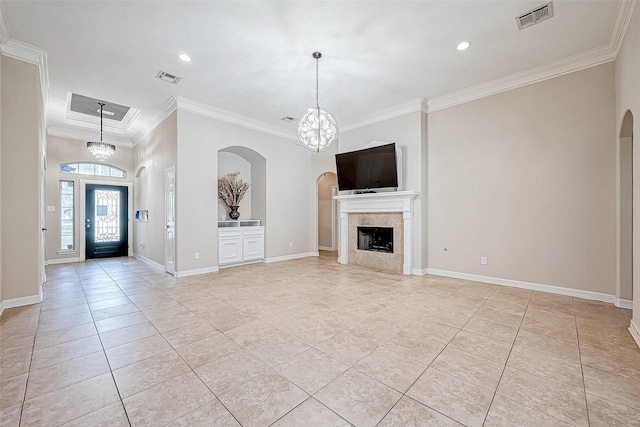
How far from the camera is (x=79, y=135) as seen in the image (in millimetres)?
7055

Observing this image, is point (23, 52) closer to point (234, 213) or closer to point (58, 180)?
point (234, 213)

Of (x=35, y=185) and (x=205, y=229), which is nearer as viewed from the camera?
(x=35, y=185)

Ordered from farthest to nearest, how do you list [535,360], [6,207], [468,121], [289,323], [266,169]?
[266,169] → [468,121] → [6,207] → [289,323] → [535,360]

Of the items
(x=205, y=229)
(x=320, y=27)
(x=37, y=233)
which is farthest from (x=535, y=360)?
(x=37, y=233)

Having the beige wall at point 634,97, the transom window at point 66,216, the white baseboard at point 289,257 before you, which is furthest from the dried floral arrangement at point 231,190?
the beige wall at point 634,97

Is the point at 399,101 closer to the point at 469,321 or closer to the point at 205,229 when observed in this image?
the point at 469,321

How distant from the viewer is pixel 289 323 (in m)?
2.90

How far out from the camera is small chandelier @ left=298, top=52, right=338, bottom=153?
3.71m

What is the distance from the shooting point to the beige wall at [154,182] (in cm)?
553

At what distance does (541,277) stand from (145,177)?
8.63 meters

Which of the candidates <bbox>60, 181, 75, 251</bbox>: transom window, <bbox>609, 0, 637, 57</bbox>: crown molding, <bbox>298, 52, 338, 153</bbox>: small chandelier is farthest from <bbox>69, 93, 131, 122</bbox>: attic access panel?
<bbox>609, 0, 637, 57</bbox>: crown molding

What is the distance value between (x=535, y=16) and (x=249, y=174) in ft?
20.2

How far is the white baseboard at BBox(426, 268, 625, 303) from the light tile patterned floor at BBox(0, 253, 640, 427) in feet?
0.63

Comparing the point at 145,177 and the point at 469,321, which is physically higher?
the point at 145,177
